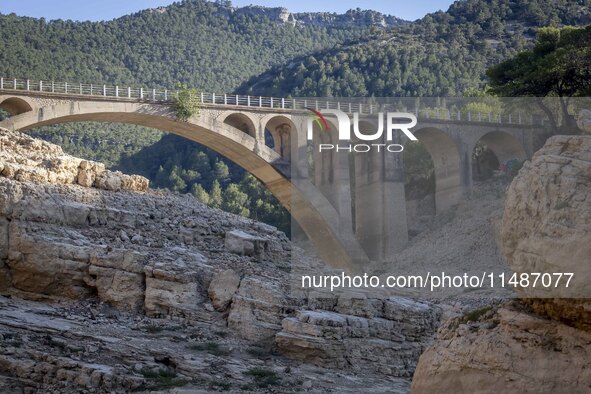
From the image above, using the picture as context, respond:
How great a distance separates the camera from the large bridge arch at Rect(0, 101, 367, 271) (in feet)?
123

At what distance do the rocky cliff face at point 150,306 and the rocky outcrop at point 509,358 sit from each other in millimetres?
7201

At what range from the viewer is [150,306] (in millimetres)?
21344

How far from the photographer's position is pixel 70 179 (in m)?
24.6

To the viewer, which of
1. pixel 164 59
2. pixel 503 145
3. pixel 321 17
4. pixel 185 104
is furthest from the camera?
pixel 321 17

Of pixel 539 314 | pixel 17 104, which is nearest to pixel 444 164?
pixel 17 104

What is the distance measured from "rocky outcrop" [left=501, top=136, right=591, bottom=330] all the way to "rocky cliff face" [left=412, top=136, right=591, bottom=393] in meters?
0.01

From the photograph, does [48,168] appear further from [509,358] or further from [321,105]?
[321,105]

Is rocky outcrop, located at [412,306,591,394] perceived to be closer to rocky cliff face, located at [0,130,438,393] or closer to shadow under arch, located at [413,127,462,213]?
rocky cliff face, located at [0,130,438,393]

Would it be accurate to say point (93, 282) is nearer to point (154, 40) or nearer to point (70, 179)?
point (70, 179)

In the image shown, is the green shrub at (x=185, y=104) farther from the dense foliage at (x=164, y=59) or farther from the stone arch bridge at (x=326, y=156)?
the stone arch bridge at (x=326, y=156)

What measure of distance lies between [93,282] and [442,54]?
6841 centimetres

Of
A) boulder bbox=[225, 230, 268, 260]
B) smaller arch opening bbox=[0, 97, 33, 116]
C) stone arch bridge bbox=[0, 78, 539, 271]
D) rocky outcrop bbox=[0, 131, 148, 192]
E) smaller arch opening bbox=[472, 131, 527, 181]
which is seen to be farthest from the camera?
smaller arch opening bbox=[472, 131, 527, 181]

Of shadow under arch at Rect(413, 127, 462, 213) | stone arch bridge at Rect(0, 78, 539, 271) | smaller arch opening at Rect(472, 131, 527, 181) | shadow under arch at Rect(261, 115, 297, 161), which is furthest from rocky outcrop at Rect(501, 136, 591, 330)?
shadow under arch at Rect(413, 127, 462, 213)

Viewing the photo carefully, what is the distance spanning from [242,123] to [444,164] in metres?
10.9
